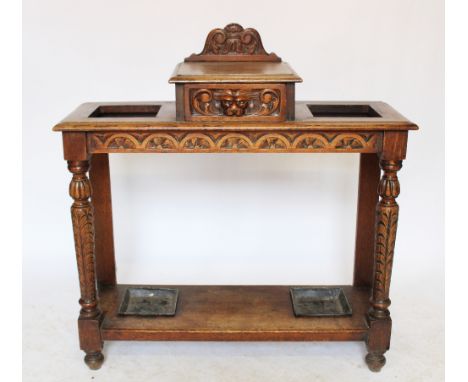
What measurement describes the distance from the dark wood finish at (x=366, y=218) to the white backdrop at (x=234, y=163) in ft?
1.05

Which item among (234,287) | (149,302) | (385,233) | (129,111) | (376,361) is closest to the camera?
(385,233)

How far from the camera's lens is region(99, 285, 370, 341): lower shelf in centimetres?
339

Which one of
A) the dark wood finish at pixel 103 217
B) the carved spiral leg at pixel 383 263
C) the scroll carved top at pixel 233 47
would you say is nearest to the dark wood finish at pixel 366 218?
the carved spiral leg at pixel 383 263

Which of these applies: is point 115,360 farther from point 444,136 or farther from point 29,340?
point 444,136

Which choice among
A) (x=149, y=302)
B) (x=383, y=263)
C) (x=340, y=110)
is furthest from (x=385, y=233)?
(x=149, y=302)

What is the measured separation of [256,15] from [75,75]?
1.04 m

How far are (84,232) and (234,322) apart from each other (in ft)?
2.59

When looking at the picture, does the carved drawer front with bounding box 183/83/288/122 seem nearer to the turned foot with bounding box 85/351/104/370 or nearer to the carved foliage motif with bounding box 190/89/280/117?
the carved foliage motif with bounding box 190/89/280/117

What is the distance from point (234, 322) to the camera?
11.3 ft

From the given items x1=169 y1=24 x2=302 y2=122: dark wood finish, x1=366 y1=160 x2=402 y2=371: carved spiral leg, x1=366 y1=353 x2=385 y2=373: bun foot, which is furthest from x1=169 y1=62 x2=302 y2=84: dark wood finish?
x1=366 y1=353 x2=385 y2=373: bun foot

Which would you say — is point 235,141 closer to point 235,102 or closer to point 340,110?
point 235,102

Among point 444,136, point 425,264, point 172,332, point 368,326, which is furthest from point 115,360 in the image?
point 444,136

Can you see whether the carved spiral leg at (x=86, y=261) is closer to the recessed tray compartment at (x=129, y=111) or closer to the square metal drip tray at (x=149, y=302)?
the square metal drip tray at (x=149, y=302)

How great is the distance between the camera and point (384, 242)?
324 cm
